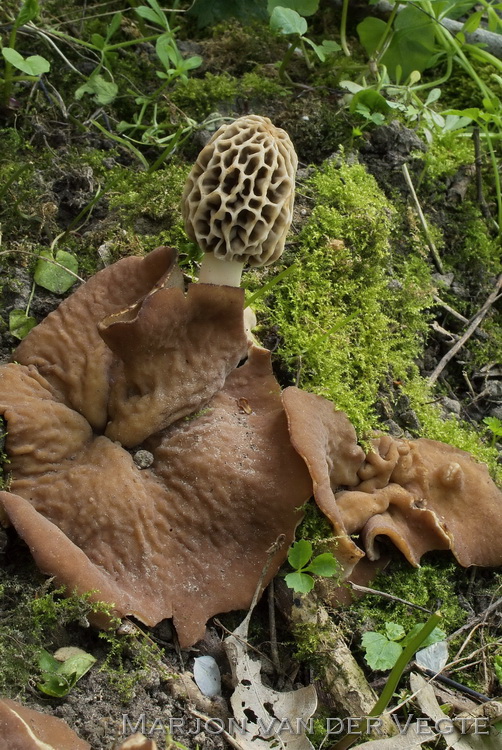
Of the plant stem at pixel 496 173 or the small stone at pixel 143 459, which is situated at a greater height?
the plant stem at pixel 496 173

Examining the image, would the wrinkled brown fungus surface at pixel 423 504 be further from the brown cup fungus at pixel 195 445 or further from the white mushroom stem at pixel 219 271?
the white mushroom stem at pixel 219 271

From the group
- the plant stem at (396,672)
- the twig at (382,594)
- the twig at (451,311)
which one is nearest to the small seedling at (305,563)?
the twig at (382,594)

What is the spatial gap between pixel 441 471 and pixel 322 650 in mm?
1099

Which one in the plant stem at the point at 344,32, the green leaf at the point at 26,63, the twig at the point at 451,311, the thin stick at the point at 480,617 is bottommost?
the thin stick at the point at 480,617

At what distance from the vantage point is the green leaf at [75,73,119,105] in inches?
175

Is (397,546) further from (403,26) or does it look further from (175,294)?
(403,26)

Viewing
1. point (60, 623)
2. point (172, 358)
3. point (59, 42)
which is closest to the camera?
point (60, 623)

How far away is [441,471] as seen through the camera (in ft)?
11.1

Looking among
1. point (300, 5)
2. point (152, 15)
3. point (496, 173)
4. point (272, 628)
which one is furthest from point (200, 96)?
point (272, 628)

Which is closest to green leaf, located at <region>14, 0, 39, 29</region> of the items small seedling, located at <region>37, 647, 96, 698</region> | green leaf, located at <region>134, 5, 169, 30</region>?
green leaf, located at <region>134, 5, 169, 30</region>

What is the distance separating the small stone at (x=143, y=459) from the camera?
9.77 ft

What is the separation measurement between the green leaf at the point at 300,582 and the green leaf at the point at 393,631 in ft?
1.33

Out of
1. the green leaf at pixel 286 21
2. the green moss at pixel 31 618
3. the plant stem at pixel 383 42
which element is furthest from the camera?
the plant stem at pixel 383 42

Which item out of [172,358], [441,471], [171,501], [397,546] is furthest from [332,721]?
[172,358]
